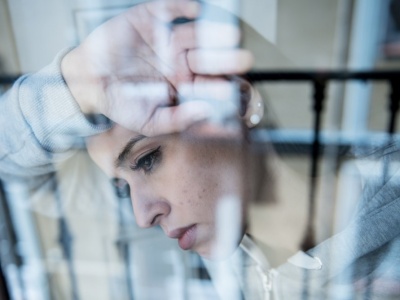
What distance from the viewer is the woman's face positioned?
640mm

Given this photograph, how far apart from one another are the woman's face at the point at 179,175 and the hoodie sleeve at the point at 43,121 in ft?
0.15

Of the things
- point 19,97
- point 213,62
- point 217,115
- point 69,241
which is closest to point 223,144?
point 217,115

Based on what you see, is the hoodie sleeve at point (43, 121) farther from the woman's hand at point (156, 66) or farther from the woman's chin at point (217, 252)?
the woman's chin at point (217, 252)

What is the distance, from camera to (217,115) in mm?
640

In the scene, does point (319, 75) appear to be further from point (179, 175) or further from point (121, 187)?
point (121, 187)

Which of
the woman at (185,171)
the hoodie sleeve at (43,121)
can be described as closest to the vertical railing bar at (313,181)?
the woman at (185,171)

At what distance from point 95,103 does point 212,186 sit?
0.92 ft

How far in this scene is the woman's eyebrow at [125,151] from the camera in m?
0.62

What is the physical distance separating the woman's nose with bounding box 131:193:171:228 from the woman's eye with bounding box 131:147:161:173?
0.07m

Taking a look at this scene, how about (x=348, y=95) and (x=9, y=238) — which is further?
(x=9, y=238)

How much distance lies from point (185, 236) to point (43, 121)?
0.38m

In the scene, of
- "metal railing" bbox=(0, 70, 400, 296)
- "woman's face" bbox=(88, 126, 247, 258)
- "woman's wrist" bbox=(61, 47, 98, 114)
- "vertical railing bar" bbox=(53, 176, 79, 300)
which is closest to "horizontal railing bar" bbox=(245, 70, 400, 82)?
"metal railing" bbox=(0, 70, 400, 296)

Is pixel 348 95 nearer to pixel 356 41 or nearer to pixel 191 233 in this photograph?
pixel 356 41

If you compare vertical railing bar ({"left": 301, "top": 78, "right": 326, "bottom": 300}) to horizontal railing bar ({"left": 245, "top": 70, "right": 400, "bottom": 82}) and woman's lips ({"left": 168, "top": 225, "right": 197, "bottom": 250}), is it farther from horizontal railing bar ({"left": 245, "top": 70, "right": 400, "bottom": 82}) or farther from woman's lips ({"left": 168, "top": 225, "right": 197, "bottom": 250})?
woman's lips ({"left": 168, "top": 225, "right": 197, "bottom": 250})
